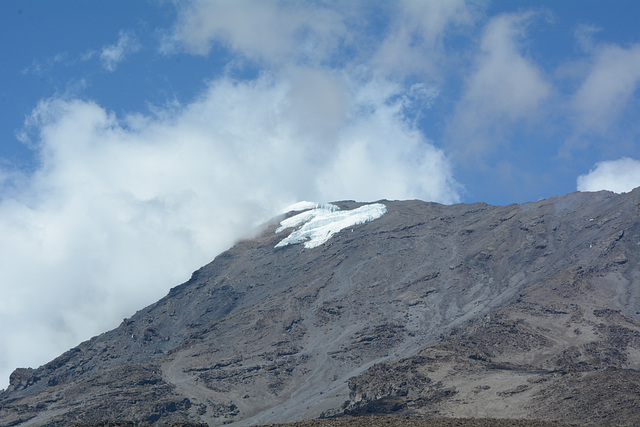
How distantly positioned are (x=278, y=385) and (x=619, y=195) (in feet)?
337

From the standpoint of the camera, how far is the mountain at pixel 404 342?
348 feet

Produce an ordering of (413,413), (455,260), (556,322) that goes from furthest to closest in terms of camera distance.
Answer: (455,260) → (556,322) → (413,413)

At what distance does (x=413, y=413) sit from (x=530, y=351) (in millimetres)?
41550

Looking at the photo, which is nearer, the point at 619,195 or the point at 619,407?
the point at 619,407

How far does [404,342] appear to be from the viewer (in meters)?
152

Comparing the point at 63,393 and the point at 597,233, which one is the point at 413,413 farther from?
the point at 597,233

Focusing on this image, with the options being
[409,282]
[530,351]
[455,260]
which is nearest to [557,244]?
[455,260]

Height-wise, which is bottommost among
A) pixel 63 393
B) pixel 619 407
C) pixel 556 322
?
pixel 619 407

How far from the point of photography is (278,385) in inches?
5728

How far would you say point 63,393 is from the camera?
14725 cm

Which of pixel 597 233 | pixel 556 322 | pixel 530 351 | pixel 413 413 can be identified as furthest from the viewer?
pixel 597 233

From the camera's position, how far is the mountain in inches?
4178

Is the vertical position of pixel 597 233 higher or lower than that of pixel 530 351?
higher

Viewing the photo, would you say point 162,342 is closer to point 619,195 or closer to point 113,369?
point 113,369
